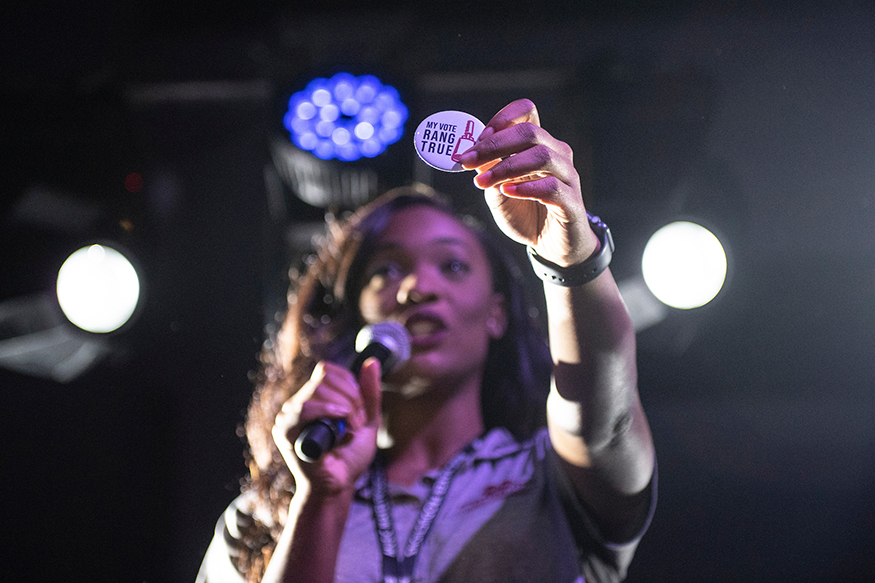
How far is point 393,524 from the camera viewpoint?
1.42 metres

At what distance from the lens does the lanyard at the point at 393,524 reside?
136 centimetres

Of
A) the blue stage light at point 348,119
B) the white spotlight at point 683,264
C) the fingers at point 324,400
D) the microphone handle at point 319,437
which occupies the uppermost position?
the blue stage light at point 348,119

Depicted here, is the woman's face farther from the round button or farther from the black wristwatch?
the round button

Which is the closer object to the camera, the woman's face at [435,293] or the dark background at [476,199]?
the woman's face at [435,293]

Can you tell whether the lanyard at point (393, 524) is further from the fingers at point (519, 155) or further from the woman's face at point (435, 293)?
the fingers at point (519, 155)

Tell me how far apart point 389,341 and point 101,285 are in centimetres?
122

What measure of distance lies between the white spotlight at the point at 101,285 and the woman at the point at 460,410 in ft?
1.71

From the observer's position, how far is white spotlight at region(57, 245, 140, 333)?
6.36 feet

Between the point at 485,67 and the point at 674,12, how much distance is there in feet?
2.03

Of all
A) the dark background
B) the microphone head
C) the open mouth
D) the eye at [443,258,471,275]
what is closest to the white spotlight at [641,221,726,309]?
the dark background

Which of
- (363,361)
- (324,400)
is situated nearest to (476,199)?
(363,361)

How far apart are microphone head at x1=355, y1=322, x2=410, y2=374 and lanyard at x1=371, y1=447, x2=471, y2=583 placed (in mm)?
394

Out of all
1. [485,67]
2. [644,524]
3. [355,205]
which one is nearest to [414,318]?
[355,205]

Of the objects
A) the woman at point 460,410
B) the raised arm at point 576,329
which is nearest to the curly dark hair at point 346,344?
the woman at point 460,410
